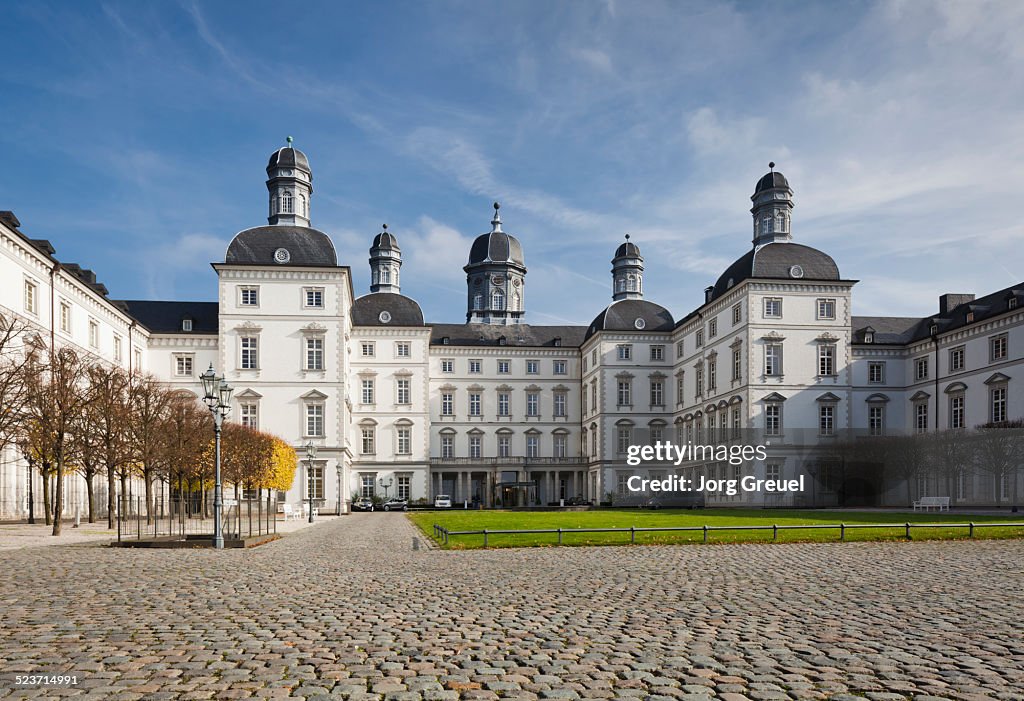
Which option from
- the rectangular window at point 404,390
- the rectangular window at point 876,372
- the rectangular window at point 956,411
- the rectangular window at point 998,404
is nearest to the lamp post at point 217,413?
the rectangular window at point 998,404

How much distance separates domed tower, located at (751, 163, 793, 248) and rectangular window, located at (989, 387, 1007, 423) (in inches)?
714

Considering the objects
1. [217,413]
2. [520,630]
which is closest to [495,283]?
[217,413]

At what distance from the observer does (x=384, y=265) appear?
8806 cm

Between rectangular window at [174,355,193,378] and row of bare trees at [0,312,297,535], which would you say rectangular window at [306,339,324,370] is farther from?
rectangular window at [174,355,193,378]

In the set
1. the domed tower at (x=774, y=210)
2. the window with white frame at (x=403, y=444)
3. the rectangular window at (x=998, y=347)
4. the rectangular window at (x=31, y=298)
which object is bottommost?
the window with white frame at (x=403, y=444)

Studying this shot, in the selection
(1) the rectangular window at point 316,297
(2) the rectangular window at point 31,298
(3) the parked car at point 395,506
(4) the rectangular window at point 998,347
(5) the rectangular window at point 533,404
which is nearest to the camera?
(2) the rectangular window at point 31,298

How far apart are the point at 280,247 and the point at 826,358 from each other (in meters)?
36.9

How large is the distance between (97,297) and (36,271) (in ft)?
33.0

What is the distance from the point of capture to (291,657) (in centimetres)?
817

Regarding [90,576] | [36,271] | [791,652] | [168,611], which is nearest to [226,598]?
[168,611]

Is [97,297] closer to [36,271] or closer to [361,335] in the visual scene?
[36,271]

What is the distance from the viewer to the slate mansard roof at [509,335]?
275 ft

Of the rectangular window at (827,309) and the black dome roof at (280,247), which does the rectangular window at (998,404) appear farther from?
the black dome roof at (280,247)

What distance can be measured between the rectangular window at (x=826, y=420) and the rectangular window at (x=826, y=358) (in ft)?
7.18
